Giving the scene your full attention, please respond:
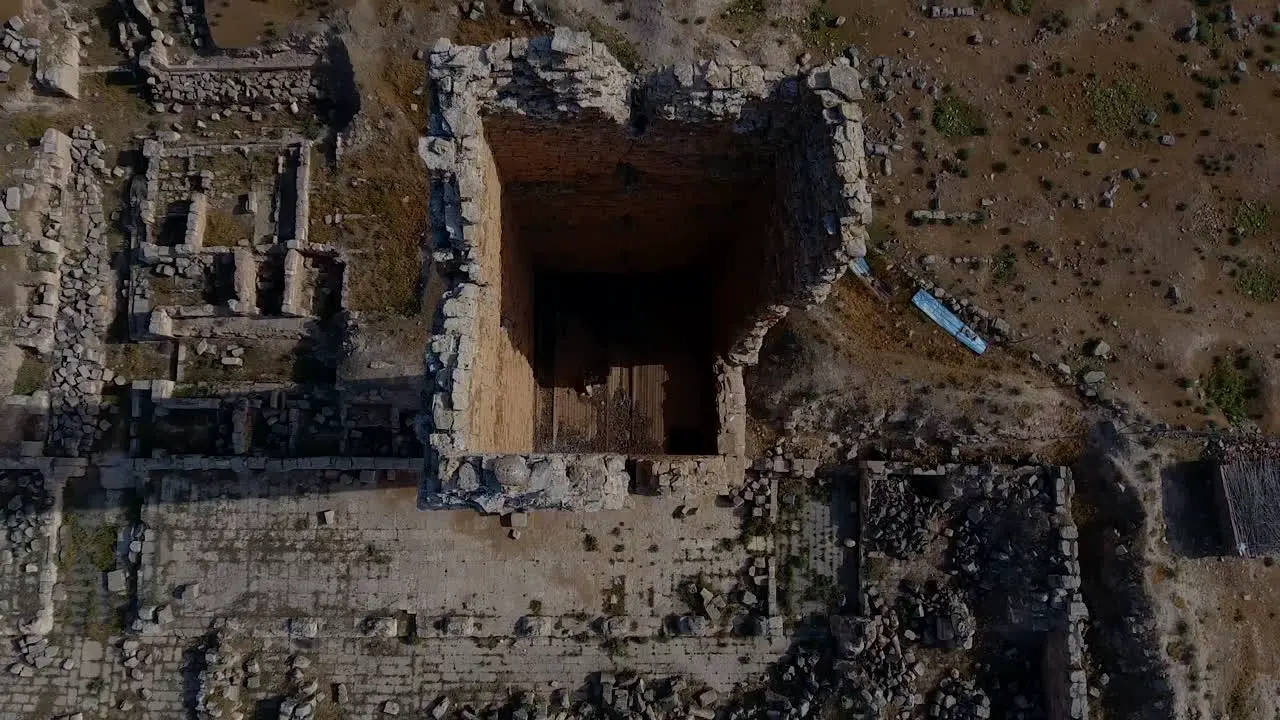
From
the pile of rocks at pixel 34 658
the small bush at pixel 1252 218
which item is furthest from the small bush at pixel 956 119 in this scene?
the pile of rocks at pixel 34 658

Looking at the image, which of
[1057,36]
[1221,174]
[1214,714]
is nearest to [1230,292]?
[1221,174]

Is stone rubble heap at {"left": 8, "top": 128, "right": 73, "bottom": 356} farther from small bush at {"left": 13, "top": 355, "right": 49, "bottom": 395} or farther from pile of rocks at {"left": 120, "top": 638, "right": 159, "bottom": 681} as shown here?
pile of rocks at {"left": 120, "top": 638, "right": 159, "bottom": 681}

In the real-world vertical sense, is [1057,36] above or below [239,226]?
above

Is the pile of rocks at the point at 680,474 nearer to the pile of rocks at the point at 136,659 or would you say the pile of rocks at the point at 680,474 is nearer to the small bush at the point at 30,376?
the pile of rocks at the point at 136,659

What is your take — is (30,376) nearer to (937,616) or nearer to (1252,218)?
(937,616)

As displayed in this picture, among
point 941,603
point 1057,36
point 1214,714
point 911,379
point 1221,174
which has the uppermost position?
point 1057,36

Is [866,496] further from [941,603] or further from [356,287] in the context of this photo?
[356,287]
